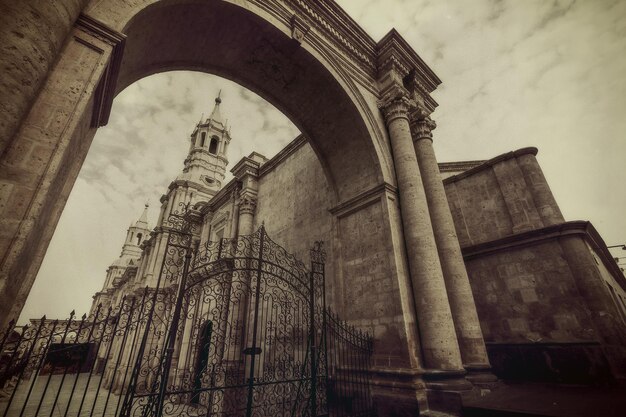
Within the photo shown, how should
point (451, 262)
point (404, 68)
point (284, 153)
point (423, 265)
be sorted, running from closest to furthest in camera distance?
point (423, 265)
point (451, 262)
point (404, 68)
point (284, 153)

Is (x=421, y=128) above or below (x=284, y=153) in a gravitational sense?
below

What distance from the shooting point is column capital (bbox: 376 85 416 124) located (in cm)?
762

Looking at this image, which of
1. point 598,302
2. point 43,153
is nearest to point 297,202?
point 43,153

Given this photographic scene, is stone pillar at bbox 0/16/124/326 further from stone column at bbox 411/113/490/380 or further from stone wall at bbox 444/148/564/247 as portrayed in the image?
stone wall at bbox 444/148/564/247

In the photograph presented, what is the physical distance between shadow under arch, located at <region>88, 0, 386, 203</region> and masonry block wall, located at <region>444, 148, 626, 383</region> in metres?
3.41

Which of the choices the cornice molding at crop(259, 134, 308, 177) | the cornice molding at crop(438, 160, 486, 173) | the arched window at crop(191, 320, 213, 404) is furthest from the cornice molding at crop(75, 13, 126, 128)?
the cornice molding at crop(438, 160, 486, 173)

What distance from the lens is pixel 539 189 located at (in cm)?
741

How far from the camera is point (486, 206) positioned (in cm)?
826

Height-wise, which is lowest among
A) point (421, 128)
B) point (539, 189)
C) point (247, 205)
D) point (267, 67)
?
point (539, 189)

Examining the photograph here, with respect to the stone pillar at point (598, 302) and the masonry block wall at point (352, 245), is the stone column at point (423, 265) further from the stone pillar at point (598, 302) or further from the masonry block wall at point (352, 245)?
the stone pillar at point (598, 302)

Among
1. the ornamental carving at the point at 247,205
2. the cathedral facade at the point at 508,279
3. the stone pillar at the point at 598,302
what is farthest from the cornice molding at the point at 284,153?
the stone pillar at the point at 598,302

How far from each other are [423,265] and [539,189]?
424 centimetres

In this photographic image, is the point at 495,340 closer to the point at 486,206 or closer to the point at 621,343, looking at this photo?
the point at 621,343

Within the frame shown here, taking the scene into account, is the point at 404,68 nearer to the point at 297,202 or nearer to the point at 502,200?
the point at 502,200
